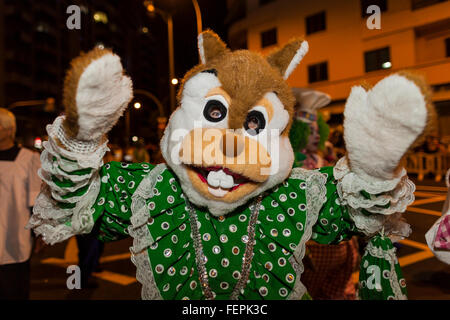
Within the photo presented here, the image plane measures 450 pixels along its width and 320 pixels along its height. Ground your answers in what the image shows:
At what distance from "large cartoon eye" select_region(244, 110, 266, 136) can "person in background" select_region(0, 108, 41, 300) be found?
217 centimetres

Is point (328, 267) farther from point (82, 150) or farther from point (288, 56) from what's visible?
point (82, 150)

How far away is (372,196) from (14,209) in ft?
8.70

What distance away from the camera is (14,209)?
274 cm

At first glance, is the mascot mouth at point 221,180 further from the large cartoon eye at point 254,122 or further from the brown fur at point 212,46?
the brown fur at point 212,46

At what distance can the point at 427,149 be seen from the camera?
7.44m

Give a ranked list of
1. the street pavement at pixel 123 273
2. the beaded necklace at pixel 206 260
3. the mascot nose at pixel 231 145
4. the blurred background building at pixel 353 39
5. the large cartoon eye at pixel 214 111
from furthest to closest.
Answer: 1. the street pavement at pixel 123 273
2. the blurred background building at pixel 353 39
3. the beaded necklace at pixel 206 260
4. the large cartoon eye at pixel 214 111
5. the mascot nose at pixel 231 145

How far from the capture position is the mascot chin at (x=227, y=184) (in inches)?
44.5

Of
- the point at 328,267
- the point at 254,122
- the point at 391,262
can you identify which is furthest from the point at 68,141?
the point at 328,267

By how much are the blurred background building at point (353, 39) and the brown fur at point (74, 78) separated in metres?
0.84

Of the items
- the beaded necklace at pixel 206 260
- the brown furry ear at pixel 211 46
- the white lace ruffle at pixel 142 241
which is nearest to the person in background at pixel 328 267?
the beaded necklace at pixel 206 260

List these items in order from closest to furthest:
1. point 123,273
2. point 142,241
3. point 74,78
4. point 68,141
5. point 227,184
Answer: point 74,78, point 68,141, point 227,184, point 142,241, point 123,273

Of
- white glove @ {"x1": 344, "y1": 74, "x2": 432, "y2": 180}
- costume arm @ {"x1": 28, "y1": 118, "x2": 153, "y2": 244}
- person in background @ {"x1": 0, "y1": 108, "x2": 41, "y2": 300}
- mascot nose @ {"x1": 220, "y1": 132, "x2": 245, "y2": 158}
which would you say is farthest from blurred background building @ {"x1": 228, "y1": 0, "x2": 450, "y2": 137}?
person in background @ {"x1": 0, "y1": 108, "x2": 41, "y2": 300}

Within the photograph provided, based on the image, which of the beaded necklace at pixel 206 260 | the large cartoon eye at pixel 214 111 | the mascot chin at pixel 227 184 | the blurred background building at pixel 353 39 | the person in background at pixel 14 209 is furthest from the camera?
the person in background at pixel 14 209

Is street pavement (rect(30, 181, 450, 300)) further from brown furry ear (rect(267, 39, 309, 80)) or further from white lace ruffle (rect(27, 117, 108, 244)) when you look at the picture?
white lace ruffle (rect(27, 117, 108, 244))
